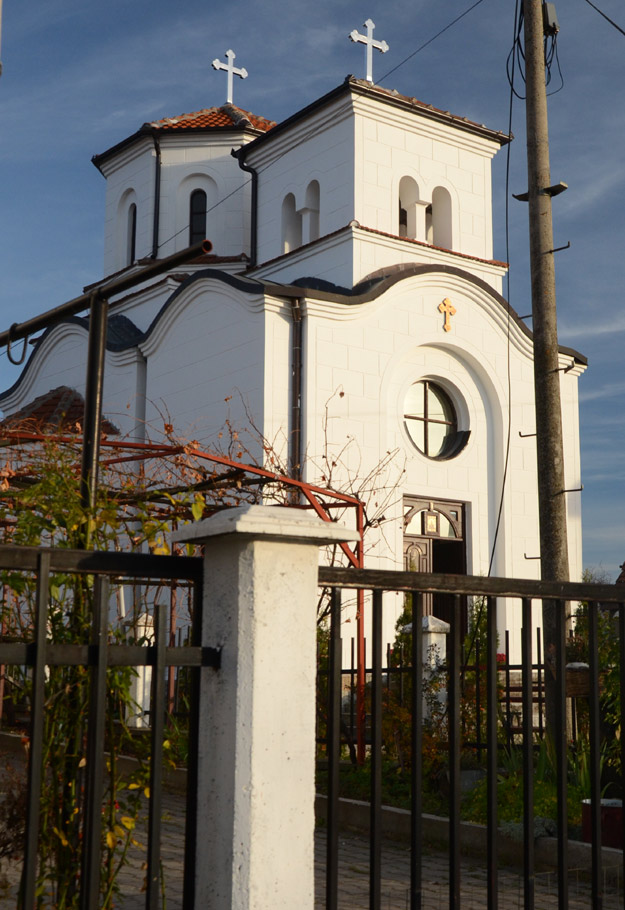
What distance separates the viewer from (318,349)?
16.0 metres

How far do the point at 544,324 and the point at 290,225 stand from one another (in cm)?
1049

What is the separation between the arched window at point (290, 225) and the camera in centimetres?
1922

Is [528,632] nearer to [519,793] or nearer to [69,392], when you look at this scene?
[519,793]

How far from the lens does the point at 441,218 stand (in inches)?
738

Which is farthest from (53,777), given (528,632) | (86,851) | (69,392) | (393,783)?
(69,392)

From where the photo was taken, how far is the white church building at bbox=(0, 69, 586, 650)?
16.0 metres

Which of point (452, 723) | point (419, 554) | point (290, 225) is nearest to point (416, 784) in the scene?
point (452, 723)

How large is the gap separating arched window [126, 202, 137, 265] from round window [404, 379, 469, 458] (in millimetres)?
7167

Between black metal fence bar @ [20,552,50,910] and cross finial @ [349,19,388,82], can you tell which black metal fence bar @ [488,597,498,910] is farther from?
cross finial @ [349,19,388,82]

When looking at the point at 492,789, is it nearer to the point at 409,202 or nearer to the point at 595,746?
the point at 595,746

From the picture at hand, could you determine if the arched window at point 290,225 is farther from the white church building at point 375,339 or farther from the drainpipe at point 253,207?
the drainpipe at point 253,207

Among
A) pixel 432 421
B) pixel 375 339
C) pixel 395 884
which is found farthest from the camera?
pixel 432 421

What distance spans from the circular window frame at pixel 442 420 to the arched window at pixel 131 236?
718 centimetres

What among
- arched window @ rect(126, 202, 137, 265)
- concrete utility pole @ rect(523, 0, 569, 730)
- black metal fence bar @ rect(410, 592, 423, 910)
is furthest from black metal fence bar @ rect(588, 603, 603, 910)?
arched window @ rect(126, 202, 137, 265)
